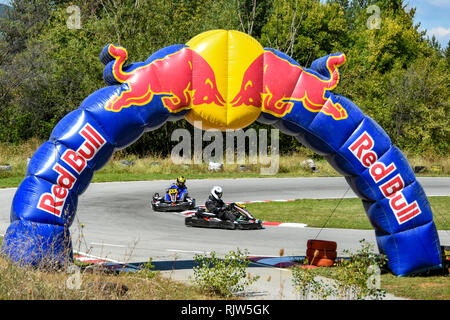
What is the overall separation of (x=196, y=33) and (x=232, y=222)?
26.9 m

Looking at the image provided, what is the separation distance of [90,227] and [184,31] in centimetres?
2594

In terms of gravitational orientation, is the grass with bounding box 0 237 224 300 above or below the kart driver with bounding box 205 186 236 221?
below

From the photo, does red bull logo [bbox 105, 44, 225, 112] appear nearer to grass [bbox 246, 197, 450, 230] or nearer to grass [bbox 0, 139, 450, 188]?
grass [bbox 246, 197, 450, 230]

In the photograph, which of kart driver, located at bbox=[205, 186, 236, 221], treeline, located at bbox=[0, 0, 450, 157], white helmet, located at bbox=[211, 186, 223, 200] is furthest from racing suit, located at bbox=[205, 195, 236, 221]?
treeline, located at bbox=[0, 0, 450, 157]

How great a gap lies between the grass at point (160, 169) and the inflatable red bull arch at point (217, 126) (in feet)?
66.3

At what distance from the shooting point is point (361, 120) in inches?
465

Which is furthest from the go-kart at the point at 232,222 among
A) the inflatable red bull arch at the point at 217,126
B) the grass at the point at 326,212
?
the inflatable red bull arch at the point at 217,126

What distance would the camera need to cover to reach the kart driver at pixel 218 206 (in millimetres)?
18656

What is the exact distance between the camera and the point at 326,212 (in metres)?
23.0

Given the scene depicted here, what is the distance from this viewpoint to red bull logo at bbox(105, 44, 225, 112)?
11.0m

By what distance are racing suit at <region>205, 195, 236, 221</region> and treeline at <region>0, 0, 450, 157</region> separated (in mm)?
22554

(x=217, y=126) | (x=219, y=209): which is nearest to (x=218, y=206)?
(x=219, y=209)

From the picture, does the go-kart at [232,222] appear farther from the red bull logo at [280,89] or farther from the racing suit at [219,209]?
the red bull logo at [280,89]

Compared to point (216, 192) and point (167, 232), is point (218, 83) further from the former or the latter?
point (167, 232)
